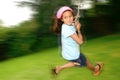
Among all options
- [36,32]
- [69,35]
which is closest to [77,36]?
[69,35]

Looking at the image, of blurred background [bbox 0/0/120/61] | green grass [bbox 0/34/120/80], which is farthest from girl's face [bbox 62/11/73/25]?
blurred background [bbox 0/0/120/61]

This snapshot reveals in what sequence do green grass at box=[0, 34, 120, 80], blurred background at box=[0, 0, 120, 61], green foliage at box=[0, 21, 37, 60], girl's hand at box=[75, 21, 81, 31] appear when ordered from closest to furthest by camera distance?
girl's hand at box=[75, 21, 81, 31]
green grass at box=[0, 34, 120, 80]
blurred background at box=[0, 0, 120, 61]
green foliage at box=[0, 21, 37, 60]

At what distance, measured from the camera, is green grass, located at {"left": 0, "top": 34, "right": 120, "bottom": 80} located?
902cm

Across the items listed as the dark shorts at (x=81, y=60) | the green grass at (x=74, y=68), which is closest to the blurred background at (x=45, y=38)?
the green grass at (x=74, y=68)

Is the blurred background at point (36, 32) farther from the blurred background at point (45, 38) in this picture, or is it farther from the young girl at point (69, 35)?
the young girl at point (69, 35)

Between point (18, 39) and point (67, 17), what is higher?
point (67, 17)

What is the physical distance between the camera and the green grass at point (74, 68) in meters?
9.02

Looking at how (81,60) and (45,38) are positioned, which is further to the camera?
(45,38)

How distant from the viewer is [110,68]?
927 centimetres

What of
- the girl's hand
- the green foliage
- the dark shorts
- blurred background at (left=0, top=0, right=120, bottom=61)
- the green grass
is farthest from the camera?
the green foliage

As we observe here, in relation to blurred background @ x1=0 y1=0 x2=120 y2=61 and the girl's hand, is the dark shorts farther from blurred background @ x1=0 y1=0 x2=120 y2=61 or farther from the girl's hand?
blurred background @ x1=0 y1=0 x2=120 y2=61

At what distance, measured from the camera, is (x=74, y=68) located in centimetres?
977

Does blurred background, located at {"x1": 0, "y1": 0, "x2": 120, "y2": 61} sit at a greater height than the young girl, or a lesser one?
lesser

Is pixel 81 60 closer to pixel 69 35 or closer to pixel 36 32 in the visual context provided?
pixel 69 35
